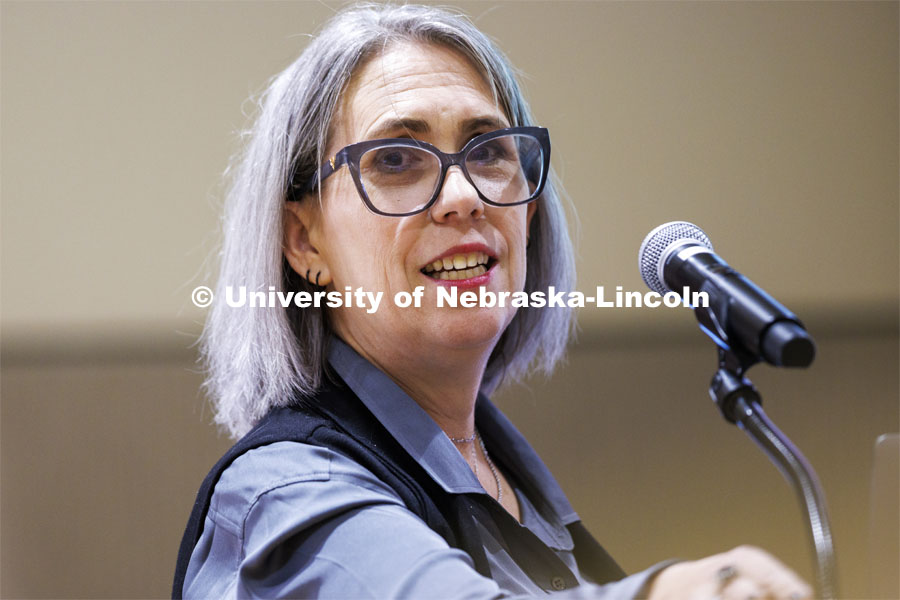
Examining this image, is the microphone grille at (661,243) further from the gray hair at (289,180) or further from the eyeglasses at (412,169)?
the gray hair at (289,180)

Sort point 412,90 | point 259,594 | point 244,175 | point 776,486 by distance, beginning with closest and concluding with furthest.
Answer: point 259,594 → point 412,90 → point 244,175 → point 776,486

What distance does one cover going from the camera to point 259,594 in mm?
777

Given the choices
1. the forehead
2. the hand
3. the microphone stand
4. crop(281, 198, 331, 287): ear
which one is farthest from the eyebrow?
the hand

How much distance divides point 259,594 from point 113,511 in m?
1.18

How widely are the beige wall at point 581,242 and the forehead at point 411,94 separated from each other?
694 millimetres

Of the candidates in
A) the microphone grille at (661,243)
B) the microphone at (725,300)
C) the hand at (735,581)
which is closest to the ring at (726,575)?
the hand at (735,581)

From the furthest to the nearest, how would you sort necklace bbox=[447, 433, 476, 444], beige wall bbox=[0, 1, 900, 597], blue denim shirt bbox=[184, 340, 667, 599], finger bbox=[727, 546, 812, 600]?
beige wall bbox=[0, 1, 900, 597]
necklace bbox=[447, 433, 476, 444]
blue denim shirt bbox=[184, 340, 667, 599]
finger bbox=[727, 546, 812, 600]

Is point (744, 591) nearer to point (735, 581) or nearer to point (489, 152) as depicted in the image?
point (735, 581)

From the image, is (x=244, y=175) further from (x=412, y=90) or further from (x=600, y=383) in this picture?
(x=600, y=383)

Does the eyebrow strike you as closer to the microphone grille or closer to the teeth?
the teeth

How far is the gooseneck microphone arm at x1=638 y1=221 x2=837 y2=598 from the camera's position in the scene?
0.57m

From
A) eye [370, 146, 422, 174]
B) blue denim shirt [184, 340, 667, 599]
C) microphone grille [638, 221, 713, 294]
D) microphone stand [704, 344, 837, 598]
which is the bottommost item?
blue denim shirt [184, 340, 667, 599]

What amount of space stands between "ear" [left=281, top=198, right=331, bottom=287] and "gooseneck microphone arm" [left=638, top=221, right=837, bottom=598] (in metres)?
0.53

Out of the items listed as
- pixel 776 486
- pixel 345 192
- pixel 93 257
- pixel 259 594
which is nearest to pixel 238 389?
→ pixel 345 192
